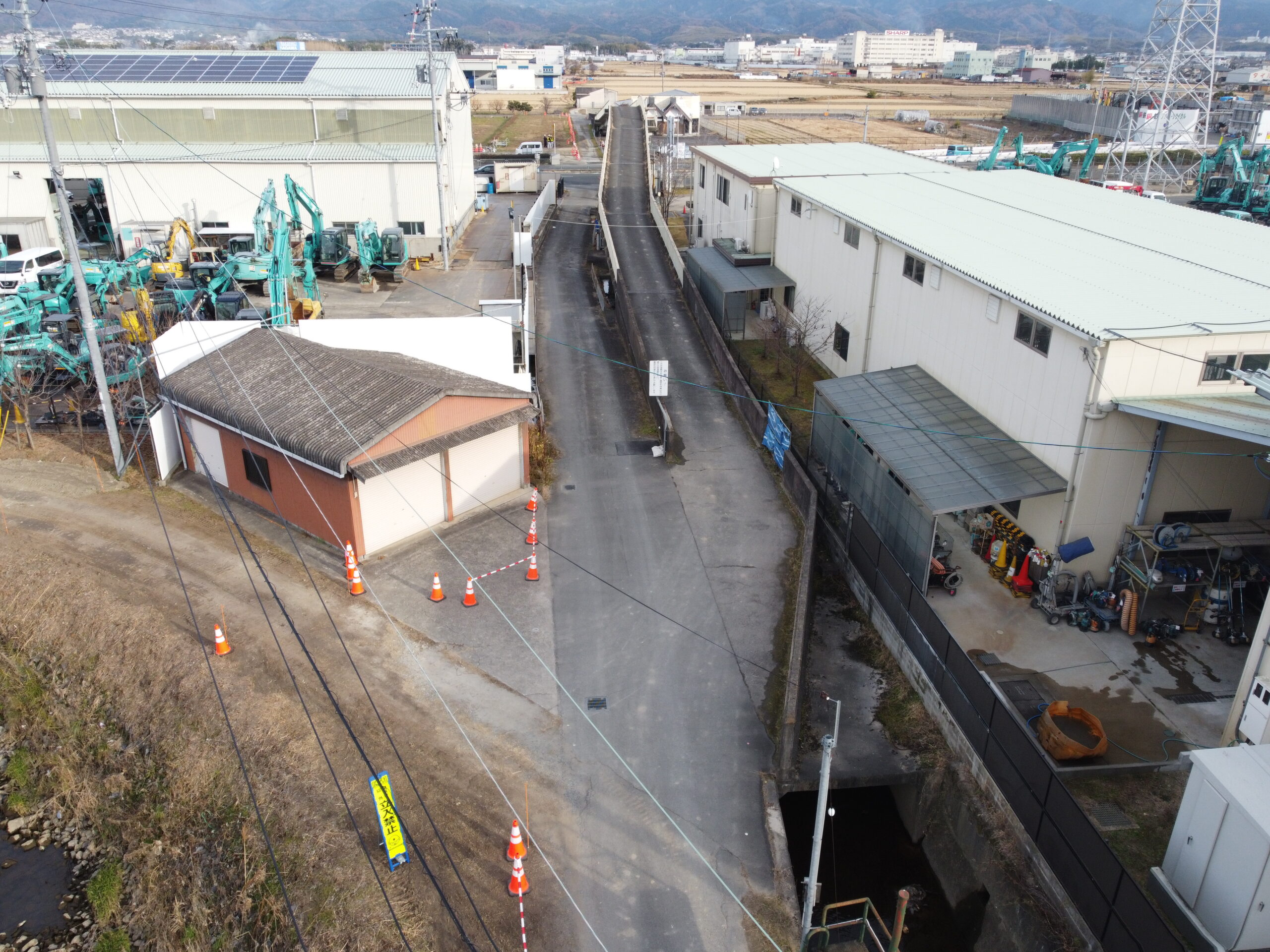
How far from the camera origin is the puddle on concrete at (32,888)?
13094 mm

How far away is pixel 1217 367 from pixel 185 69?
149 ft

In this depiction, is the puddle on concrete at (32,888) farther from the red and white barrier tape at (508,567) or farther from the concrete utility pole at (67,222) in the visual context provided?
the concrete utility pole at (67,222)

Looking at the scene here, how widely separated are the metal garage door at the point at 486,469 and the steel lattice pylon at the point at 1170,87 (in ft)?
159

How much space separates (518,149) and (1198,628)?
6810 cm

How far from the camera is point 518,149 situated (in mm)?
74875

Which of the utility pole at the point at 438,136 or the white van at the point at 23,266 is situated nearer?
the white van at the point at 23,266

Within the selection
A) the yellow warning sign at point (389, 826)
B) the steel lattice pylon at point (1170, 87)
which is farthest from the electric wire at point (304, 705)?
the steel lattice pylon at point (1170, 87)

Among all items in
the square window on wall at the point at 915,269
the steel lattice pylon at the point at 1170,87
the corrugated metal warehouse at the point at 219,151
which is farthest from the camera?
the steel lattice pylon at the point at 1170,87

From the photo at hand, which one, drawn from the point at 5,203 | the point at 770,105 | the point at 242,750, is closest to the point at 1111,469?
the point at 242,750

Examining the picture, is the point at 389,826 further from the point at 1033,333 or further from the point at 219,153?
the point at 219,153

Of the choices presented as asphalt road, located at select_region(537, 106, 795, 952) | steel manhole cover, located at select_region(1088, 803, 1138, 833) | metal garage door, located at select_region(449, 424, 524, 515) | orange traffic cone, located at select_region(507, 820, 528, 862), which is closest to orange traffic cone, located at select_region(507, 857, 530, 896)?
orange traffic cone, located at select_region(507, 820, 528, 862)

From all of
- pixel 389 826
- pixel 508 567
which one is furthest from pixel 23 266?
pixel 389 826

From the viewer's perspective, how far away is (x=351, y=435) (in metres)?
18.3

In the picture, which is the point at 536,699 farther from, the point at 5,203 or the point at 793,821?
the point at 5,203
